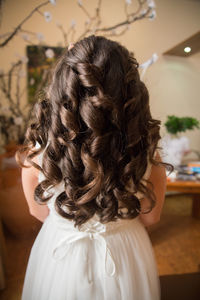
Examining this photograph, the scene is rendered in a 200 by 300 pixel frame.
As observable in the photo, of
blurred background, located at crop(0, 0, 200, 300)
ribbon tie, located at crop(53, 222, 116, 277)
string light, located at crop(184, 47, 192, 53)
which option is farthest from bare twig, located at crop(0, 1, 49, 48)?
ribbon tie, located at crop(53, 222, 116, 277)

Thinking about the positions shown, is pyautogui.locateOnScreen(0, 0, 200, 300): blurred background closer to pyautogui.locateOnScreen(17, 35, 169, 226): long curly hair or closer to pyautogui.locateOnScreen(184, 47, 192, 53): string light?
pyautogui.locateOnScreen(184, 47, 192, 53): string light

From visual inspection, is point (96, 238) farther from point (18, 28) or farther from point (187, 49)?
point (187, 49)

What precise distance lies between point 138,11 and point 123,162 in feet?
6.72

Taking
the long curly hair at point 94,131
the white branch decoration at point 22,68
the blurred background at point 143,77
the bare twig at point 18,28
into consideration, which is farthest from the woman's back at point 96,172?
the bare twig at point 18,28

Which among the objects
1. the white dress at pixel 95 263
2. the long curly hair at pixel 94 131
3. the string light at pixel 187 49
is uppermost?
the string light at pixel 187 49

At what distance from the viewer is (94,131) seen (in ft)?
1.49

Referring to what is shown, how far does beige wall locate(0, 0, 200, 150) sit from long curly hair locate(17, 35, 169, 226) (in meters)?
1.53

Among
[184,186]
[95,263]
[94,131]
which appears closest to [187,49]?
Result: [184,186]

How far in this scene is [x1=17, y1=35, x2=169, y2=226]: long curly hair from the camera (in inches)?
17.7

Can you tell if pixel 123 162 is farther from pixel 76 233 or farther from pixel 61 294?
pixel 61 294

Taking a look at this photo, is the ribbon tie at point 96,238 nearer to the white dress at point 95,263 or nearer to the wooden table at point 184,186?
the white dress at point 95,263

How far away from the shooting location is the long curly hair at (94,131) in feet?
1.47

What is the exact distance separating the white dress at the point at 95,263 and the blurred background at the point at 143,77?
79cm

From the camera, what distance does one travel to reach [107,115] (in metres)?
0.47
